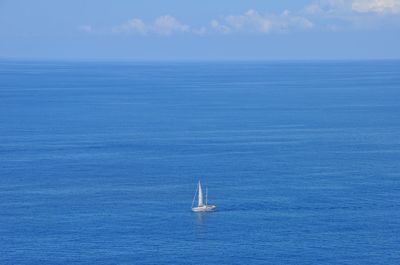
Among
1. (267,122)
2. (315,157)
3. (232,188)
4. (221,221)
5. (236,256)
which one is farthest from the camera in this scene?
(267,122)

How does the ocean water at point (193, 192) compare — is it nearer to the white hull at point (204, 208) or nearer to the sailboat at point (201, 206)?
the white hull at point (204, 208)

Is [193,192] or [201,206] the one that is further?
[193,192]

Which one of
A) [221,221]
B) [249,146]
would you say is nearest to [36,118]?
[249,146]

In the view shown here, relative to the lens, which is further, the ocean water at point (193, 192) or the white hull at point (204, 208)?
the white hull at point (204, 208)

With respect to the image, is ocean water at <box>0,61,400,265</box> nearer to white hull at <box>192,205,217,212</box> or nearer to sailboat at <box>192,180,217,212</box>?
white hull at <box>192,205,217,212</box>

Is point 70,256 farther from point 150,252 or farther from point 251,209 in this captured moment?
Result: point 251,209

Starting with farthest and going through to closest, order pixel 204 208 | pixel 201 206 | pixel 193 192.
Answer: pixel 193 192, pixel 201 206, pixel 204 208

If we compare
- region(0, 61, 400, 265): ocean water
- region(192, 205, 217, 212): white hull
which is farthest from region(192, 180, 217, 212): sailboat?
region(0, 61, 400, 265): ocean water

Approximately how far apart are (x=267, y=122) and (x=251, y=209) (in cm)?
8204

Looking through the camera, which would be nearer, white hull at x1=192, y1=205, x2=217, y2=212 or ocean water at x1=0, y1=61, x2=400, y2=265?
ocean water at x1=0, y1=61, x2=400, y2=265

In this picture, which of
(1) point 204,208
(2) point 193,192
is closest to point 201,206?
(1) point 204,208

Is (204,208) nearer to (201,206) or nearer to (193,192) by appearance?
(201,206)

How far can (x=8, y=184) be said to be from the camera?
11956cm

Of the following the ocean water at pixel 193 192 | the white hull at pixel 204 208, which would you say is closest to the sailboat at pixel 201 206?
the white hull at pixel 204 208
